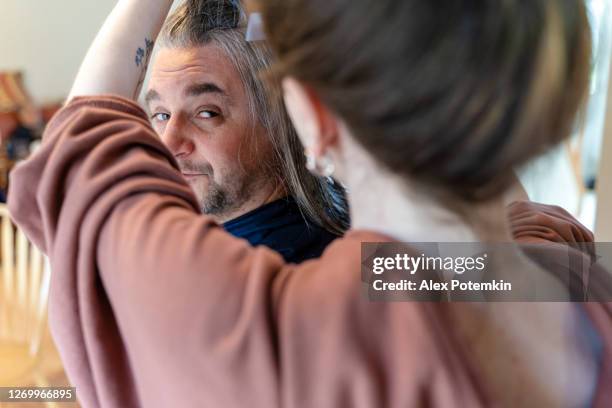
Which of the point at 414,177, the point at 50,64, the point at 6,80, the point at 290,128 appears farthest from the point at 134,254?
the point at 6,80

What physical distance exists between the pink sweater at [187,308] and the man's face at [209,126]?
0.44m

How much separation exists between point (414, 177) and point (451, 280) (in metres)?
0.09

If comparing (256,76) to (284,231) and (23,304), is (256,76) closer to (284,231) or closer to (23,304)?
(284,231)

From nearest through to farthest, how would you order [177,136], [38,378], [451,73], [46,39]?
[451,73] → [177,136] → [38,378] → [46,39]

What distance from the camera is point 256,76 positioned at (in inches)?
35.2

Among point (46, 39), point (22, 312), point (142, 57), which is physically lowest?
point (22, 312)

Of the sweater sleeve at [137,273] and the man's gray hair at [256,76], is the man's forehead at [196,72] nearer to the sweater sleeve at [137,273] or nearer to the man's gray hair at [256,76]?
the man's gray hair at [256,76]

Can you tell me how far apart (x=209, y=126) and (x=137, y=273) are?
54 centimetres

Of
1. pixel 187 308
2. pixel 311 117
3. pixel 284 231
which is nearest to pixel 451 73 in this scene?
pixel 311 117

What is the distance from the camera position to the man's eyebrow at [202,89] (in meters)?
0.86

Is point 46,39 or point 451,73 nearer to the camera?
point 451,73

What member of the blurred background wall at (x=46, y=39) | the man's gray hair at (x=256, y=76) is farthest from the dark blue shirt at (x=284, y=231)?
the blurred background wall at (x=46, y=39)

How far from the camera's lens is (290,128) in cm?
89

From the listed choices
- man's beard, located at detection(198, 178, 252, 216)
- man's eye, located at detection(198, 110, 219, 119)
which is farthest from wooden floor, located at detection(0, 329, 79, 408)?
man's eye, located at detection(198, 110, 219, 119)
